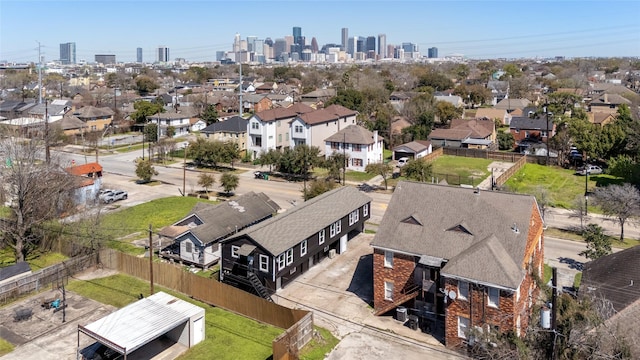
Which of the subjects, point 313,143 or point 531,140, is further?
point 531,140

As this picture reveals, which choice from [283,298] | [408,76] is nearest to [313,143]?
[283,298]

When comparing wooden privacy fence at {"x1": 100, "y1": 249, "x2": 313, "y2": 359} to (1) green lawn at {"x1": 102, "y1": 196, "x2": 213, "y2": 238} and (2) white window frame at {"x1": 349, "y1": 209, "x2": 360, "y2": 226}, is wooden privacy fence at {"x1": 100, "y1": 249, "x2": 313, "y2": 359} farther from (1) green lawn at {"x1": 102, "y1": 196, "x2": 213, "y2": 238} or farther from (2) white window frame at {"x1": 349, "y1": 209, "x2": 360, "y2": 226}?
(2) white window frame at {"x1": 349, "y1": 209, "x2": 360, "y2": 226}

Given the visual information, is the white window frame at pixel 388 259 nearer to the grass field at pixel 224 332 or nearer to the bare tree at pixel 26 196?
the grass field at pixel 224 332

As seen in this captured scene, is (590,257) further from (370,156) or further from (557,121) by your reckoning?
(557,121)

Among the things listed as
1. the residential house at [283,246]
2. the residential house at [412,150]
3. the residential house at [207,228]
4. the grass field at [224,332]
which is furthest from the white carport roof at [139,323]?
the residential house at [412,150]

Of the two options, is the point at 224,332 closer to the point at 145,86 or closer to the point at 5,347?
the point at 5,347

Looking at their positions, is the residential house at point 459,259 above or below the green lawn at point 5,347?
above
